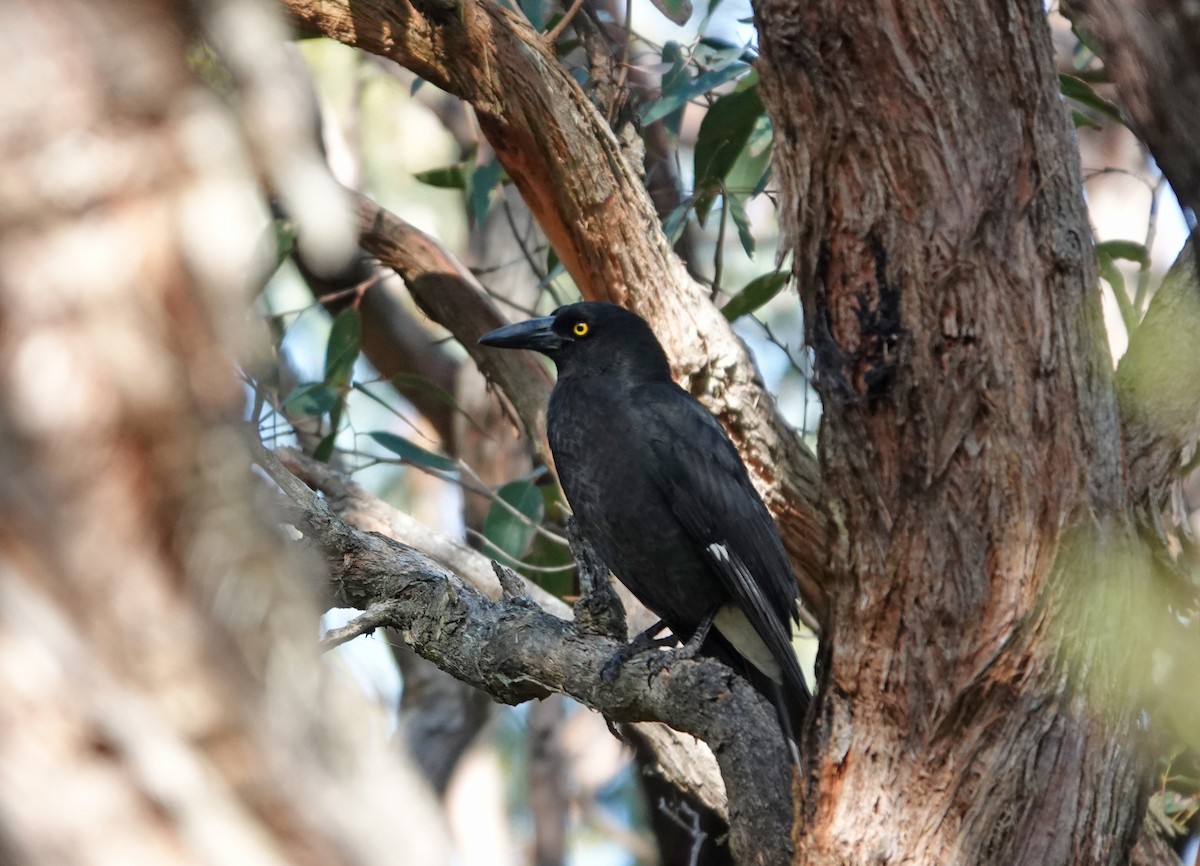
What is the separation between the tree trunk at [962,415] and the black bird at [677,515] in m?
1.19

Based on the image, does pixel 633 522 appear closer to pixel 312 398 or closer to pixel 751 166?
pixel 312 398

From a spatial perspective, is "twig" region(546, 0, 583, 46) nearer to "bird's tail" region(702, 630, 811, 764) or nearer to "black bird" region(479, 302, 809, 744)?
"black bird" region(479, 302, 809, 744)

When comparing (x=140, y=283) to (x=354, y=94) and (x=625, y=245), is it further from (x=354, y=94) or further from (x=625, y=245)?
(x=354, y=94)

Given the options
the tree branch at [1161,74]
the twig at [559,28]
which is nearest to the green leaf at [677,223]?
the twig at [559,28]

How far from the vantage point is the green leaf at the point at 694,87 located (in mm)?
4082

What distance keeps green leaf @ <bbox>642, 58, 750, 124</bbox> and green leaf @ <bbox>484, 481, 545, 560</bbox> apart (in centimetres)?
136

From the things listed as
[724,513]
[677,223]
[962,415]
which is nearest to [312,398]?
[677,223]

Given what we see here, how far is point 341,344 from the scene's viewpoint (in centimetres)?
466

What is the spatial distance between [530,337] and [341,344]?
112 cm

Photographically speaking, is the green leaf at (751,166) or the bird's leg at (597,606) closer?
the bird's leg at (597,606)

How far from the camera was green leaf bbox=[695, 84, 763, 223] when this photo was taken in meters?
4.07

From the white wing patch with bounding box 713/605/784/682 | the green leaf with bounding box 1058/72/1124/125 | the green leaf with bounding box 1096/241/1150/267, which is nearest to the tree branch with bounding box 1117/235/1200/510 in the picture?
the white wing patch with bounding box 713/605/784/682

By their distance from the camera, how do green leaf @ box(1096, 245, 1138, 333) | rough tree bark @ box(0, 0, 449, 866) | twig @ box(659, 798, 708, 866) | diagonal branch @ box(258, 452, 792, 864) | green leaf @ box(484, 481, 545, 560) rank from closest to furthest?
rough tree bark @ box(0, 0, 449, 866), diagonal branch @ box(258, 452, 792, 864), green leaf @ box(1096, 245, 1138, 333), twig @ box(659, 798, 708, 866), green leaf @ box(484, 481, 545, 560)

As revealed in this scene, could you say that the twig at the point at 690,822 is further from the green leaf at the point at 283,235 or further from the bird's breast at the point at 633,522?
the green leaf at the point at 283,235
